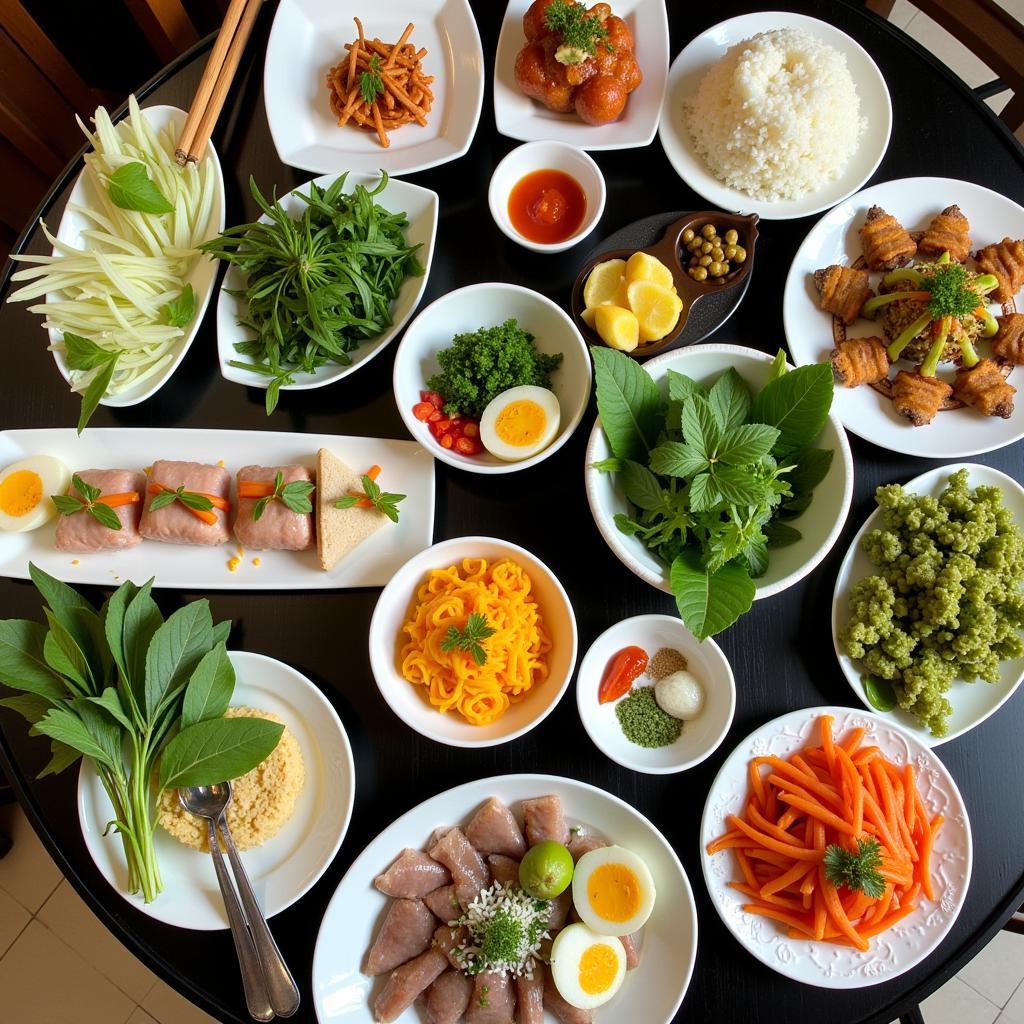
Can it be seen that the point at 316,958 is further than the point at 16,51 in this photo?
No

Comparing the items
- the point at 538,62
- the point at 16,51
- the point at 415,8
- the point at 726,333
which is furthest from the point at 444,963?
the point at 16,51

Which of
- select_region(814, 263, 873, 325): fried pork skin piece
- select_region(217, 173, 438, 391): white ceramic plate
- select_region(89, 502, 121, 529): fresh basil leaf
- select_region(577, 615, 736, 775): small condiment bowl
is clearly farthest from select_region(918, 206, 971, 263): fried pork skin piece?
select_region(89, 502, 121, 529): fresh basil leaf

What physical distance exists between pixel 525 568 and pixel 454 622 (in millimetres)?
205

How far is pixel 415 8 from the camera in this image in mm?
2074

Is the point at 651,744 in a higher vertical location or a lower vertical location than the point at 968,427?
lower

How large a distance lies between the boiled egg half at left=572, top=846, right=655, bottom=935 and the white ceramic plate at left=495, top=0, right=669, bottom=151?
1.69 metres

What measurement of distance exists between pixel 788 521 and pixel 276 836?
1364mm

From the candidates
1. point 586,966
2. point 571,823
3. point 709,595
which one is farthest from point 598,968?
point 709,595

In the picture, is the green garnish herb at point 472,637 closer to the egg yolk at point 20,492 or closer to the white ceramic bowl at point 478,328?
the white ceramic bowl at point 478,328

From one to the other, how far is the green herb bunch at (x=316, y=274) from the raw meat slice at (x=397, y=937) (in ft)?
3.89

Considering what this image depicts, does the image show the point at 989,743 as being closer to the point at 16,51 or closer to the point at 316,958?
the point at 316,958

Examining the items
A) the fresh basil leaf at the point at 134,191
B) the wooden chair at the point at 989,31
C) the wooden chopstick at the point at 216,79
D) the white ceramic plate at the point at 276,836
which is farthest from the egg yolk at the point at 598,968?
the wooden chair at the point at 989,31

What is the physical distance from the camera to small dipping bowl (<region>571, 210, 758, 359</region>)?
5.97 feet

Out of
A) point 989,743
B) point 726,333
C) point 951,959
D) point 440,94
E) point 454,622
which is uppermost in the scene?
point 440,94
